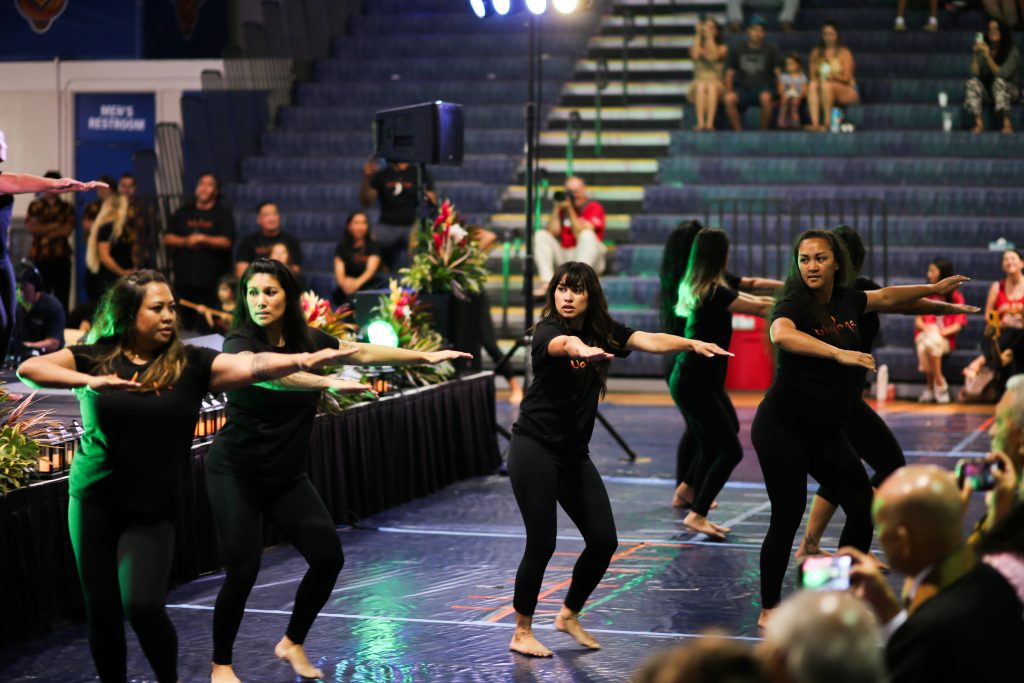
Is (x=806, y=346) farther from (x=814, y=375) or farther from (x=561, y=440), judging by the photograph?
(x=561, y=440)

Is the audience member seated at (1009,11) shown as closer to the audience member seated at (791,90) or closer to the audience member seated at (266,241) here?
the audience member seated at (791,90)

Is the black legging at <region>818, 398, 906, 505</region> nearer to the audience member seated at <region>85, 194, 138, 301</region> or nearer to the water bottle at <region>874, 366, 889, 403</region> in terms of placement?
the water bottle at <region>874, 366, 889, 403</region>

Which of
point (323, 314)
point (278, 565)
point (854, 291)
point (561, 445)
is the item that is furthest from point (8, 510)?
point (854, 291)

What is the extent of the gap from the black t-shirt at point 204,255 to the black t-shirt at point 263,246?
0.76m

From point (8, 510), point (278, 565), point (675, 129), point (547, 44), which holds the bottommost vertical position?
point (278, 565)

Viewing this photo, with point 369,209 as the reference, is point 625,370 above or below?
below

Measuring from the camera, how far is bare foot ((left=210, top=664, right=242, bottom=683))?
5.37 metres


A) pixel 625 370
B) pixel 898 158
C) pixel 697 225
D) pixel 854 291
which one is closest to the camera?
pixel 854 291

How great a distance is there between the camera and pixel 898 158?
1628 centimetres

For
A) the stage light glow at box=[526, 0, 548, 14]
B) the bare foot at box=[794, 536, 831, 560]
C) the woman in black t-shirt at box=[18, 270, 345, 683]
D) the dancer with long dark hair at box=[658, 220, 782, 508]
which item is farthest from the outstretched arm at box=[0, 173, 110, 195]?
the stage light glow at box=[526, 0, 548, 14]

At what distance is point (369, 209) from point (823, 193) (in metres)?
4.94

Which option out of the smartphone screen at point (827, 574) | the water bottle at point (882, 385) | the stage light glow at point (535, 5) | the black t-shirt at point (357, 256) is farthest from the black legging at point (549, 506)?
the water bottle at point (882, 385)

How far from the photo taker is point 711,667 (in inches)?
91.6

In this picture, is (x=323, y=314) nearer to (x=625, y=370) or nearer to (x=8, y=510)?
(x=8, y=510)
